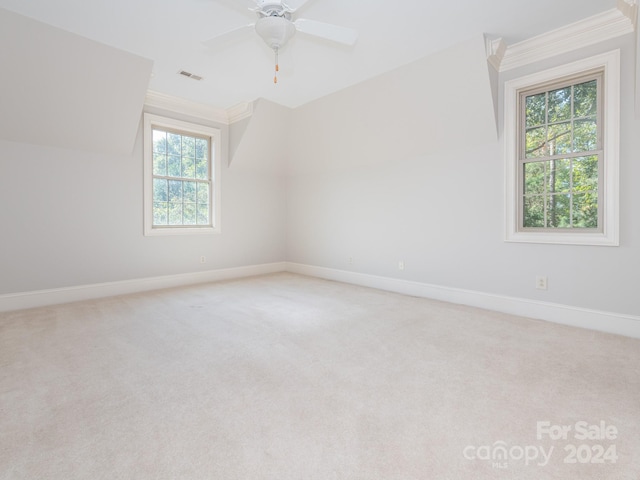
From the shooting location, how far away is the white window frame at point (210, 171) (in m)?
4.38

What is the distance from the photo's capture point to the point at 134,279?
14.2 feet

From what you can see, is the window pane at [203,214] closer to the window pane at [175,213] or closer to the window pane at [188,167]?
the window pane at [175,213]

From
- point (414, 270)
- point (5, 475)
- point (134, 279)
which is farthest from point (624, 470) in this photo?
point (134, 279)

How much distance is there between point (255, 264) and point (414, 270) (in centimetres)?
291

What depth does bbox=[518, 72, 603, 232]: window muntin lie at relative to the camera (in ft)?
9.45

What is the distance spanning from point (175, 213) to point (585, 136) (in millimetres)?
5124

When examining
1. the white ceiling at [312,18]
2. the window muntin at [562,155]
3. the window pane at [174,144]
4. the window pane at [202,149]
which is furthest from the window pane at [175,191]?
the window muntin at [562,155]

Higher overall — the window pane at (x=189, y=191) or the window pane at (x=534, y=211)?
the window pane at (x=189, y=191)

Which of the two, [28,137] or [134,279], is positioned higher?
[28,137]

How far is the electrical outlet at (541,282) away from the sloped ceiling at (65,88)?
4.67 m

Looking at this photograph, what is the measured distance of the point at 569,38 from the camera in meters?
2.85

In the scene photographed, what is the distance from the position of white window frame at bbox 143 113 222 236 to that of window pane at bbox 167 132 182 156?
4.9 inches

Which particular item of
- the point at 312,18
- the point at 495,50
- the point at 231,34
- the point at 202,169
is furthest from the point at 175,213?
the point at 495,50

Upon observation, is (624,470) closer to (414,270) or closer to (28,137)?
(414,270)
